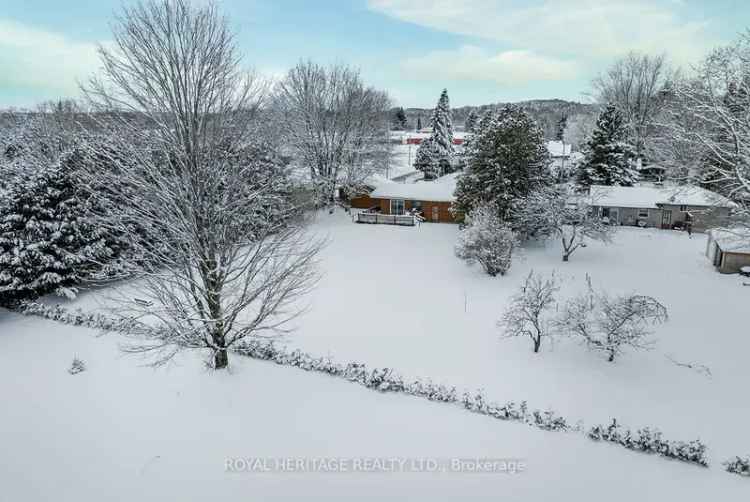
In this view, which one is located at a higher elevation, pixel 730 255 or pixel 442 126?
pixel 442 126

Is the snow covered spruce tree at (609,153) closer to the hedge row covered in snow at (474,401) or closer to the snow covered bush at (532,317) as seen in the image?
the snow covered bush at (532,317)

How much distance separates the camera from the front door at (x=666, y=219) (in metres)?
29.5

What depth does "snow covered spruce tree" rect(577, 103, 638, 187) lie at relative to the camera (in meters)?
34.7

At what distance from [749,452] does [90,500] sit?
1407 centimetres

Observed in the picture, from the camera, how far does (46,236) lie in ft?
57.5

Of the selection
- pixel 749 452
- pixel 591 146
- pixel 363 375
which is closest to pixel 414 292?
pixel 363 375

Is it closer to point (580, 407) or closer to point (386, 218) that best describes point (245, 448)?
point (580, 407)

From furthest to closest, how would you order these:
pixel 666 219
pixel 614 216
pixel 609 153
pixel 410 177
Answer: pixel 410 177
pixel 609 153
pixel 614 216
pixel 666 219

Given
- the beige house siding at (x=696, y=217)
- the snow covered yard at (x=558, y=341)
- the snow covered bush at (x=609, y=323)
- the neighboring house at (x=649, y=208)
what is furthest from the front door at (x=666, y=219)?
the snow covered bush at (x=609, y=323)

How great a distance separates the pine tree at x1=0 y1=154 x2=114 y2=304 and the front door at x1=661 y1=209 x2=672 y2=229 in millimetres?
33743

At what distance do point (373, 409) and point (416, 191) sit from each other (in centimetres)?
2389

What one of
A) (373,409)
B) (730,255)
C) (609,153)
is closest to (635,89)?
(609,153)

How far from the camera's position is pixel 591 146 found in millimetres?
35625

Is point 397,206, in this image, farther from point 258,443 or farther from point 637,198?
point 258,443
